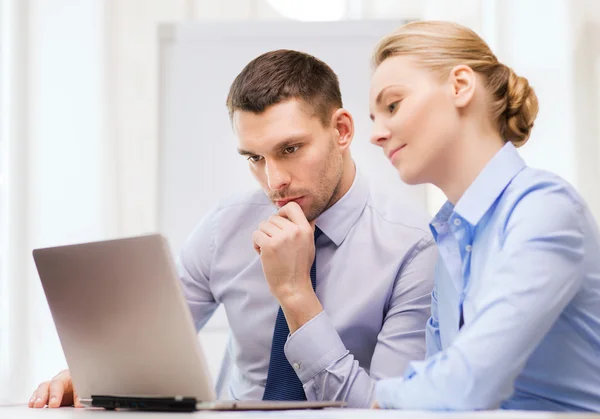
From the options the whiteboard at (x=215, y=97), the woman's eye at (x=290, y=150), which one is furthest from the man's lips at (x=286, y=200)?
the whiteboard at (x=215, y=97)

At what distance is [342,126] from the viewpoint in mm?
1708

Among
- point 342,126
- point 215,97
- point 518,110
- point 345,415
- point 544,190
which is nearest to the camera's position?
point 345,415

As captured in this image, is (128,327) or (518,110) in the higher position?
(518,110)

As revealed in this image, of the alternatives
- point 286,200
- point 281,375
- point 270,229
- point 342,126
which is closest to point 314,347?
point 281,375

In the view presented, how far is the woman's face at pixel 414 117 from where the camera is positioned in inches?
46.3

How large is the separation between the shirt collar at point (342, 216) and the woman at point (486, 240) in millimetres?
332

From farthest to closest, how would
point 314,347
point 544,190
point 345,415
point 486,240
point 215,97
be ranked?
point 215,97
point 314,347
point 486,240
point 544,190
point 345,415

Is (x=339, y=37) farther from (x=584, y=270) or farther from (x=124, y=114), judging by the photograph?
(x=584, y=270)

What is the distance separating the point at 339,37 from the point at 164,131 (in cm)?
73

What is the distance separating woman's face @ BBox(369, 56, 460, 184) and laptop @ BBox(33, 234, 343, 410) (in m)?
0.43

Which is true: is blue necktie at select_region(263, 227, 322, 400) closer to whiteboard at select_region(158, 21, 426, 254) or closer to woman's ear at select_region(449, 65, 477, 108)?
woman's ear at select_region(449, 65, 477, 108)

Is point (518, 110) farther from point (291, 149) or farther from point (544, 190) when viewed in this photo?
point (291, 149)

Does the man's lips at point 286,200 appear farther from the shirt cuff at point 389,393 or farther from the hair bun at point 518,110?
the shirt cuff at point 389,393

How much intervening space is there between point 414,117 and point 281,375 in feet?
2.02
